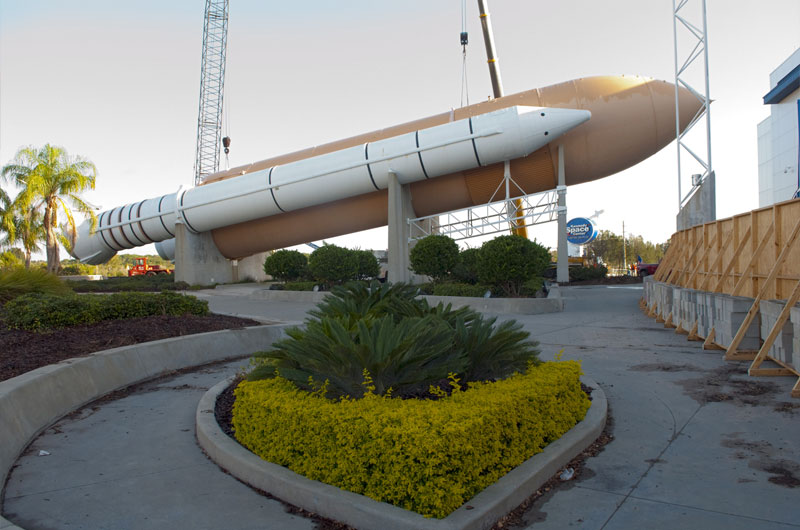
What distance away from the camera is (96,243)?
104 ft

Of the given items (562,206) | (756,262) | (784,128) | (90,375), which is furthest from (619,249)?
(90,375)

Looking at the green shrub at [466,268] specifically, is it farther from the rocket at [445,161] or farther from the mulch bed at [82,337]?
the mulch bed at [82,337]

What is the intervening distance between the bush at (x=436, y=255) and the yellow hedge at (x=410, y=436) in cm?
1579

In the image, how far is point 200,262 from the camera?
98.0 feet

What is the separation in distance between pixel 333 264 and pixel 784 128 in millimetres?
31846

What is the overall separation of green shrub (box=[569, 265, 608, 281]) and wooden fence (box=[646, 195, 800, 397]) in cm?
2139

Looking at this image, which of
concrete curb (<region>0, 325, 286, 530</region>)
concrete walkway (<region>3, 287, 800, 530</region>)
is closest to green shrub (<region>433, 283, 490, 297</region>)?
concrete curb (<region>0, 325, 286, 530</region>)

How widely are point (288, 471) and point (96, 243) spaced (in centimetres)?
3239

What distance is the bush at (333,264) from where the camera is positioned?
74.2ft

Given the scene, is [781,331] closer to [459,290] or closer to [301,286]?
[459,290]

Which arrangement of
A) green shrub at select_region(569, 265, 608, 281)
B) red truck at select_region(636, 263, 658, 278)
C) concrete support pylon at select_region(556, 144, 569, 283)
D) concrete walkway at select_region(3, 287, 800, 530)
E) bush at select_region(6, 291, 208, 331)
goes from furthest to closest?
red truck at select_region(636, 263, 658, 278), green shrub at select_region(569, 265, 608, 281), concrete support pylon at select_region(556, 144, 569, 283), bush at select_region(6, 291, 208, 331), concrete walkway at select_region(3, 287, 800, 530)

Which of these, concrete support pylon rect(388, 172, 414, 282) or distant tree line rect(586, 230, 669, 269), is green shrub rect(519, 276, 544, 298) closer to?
concrete support pylon rect(388, 172, 414, 282)

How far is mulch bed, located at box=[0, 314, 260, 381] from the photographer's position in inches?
253

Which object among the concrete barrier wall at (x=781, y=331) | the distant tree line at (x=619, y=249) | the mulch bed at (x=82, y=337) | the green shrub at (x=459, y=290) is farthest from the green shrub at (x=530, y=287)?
the distant tree line at (x=619, y=249)
